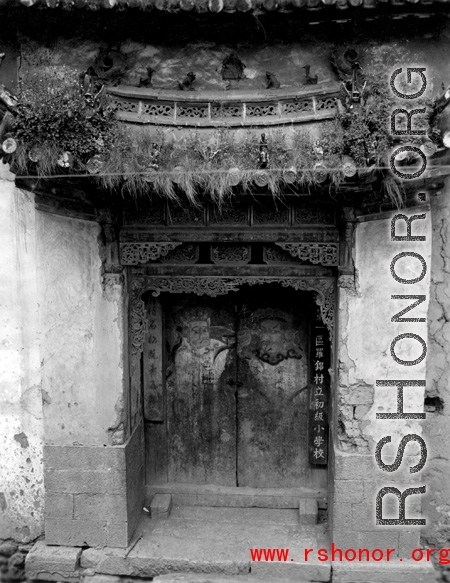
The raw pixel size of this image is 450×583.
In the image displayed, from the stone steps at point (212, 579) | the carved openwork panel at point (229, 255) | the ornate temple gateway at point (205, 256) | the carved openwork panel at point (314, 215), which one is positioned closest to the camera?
the ornate temple gateway at point (205, 256)

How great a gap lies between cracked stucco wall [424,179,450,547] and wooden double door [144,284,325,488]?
1317 mm

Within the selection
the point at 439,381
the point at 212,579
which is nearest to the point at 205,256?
the point at 439,381

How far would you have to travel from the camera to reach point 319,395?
248 inches

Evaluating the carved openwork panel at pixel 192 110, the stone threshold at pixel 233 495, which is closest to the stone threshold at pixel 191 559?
the stone threshold at pixel 233 495

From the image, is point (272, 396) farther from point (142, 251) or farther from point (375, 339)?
point (142, 251)

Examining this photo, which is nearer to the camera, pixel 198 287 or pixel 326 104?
pixel 326 104

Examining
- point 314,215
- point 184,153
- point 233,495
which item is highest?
point 184,153

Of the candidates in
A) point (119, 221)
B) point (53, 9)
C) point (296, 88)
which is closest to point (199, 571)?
point (119, 221)

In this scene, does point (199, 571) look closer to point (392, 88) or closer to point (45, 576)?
point (45, 576)

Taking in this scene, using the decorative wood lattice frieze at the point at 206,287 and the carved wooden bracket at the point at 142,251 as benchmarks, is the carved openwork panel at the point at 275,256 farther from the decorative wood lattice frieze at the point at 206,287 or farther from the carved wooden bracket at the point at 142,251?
the carved wooden bracket at the point at 142,251

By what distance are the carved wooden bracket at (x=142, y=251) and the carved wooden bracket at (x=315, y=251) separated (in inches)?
42.6

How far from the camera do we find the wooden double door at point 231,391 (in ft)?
20.9

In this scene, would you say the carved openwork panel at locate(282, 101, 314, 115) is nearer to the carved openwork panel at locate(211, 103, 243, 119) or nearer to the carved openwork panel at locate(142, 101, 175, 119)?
the carved openwork panel at locate(211, 103, 243, 119)

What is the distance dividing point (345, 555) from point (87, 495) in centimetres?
261
